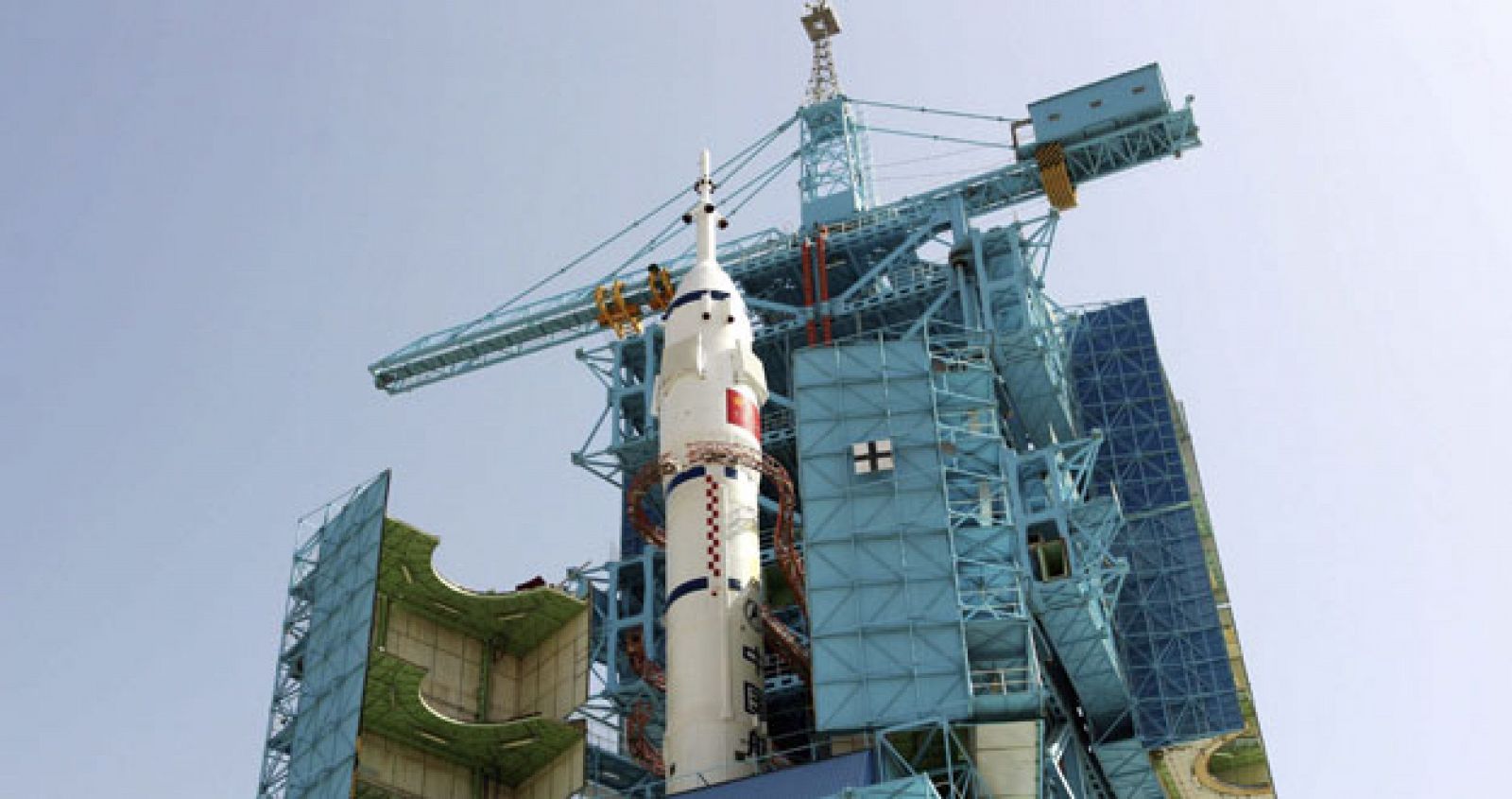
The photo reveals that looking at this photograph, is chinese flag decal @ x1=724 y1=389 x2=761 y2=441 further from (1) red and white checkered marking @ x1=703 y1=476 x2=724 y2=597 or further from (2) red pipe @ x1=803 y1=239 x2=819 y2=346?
(2) red pipe @ x1=803 y1=239 x2=819 y2=346

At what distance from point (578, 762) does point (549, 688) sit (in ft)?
14.5

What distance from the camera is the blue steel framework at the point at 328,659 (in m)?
62.3

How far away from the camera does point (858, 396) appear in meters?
61.8

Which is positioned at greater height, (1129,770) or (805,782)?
(1129,770)

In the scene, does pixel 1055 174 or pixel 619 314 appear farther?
pixel 619 314

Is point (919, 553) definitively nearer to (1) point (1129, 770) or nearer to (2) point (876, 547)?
(2) point (876, 547)

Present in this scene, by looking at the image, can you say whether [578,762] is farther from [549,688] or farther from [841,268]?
[841,268]

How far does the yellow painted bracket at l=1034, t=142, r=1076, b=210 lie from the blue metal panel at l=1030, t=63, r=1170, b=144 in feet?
1.64

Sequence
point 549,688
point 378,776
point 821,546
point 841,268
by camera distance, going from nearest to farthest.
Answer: point 821,546, point 378,776, point 549,688, point 841,268

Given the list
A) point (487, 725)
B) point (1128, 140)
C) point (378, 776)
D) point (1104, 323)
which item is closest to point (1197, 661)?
point (1104, 323)

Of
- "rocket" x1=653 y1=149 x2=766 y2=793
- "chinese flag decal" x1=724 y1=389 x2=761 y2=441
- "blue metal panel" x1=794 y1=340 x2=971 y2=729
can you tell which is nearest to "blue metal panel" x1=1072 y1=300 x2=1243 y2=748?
"blue metal panel" x1=794 y1=340 x2=971 y2=729

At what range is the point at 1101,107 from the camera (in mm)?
73625

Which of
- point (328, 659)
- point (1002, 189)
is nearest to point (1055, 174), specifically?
point (1002, 189)

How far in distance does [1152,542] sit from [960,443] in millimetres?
14142
